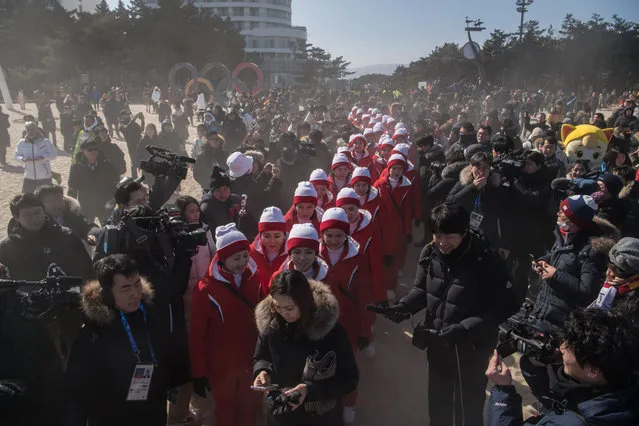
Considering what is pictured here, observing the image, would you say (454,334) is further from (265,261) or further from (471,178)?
(471,178)

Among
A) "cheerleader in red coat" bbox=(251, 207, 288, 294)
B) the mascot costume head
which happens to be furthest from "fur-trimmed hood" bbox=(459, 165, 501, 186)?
the mascot costume head

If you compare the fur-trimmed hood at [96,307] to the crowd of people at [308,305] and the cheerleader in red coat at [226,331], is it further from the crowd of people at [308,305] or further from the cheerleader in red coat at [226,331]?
the cheerleader in red coat at [226,331]

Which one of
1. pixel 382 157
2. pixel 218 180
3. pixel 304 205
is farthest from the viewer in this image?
pixel 382 157

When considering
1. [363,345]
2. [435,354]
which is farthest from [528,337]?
[363,345]

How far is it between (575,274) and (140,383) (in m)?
3.28

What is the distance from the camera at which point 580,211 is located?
3.61m

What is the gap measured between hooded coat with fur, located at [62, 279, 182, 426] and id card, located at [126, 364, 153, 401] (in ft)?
0.08

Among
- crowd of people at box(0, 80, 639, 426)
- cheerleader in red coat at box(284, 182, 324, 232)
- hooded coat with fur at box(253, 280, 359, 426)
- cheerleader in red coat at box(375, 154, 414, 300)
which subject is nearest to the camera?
crowd of people at box(0, 80, 639, 426)

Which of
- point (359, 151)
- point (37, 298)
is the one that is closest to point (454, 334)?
point (37, 298)

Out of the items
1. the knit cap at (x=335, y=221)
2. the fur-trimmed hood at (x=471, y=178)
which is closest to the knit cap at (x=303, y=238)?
the knit cap at (x=335, y=221)

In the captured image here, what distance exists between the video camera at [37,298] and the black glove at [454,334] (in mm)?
2367

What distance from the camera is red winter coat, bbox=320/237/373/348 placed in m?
3.88

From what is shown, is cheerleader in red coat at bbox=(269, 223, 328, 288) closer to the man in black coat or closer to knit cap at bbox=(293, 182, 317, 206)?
the man in black coat

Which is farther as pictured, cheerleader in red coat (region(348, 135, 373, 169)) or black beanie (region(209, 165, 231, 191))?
cheerleader in red coat (region(348, 135, 373, 169))
